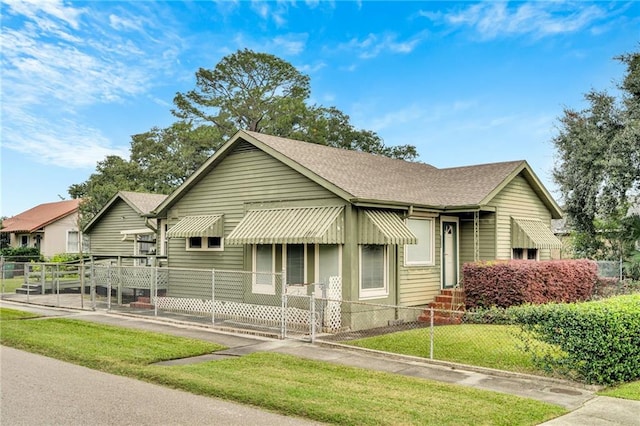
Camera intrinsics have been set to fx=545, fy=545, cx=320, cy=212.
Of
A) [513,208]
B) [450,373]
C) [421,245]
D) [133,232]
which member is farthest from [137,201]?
[450,373]

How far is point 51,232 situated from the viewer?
43.3 m

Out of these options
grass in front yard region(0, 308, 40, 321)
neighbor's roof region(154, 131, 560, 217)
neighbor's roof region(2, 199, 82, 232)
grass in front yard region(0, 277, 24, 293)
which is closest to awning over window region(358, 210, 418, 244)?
neighbor's roof region(154, 131, 560, 217)

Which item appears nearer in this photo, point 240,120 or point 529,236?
point 529,236

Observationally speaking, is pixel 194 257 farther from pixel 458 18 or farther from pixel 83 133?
pixel 83 133

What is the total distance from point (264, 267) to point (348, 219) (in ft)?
11.3

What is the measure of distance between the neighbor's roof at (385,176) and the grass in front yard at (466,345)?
3.63 meters

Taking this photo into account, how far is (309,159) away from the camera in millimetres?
16250

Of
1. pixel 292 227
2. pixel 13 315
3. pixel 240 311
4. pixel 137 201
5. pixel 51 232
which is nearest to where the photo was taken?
pixel 292 227

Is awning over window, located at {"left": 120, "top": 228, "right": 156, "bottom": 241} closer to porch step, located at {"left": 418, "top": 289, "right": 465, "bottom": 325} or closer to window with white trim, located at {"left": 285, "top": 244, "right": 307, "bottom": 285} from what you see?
window with white trim, located at {"left": 285, "top": 244, "right": 307, "bottom": 285}

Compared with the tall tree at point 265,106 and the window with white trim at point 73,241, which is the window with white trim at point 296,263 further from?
the window with white trim at point 73,241

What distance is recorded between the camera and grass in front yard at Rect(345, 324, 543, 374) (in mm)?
10086

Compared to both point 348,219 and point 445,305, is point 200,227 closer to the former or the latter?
point 348,219

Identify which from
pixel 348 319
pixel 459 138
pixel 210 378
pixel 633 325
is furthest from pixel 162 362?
pixel 459 138

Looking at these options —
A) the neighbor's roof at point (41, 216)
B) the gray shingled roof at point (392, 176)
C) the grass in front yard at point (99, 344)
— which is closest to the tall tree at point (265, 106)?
the neighbor's roof at point (41, 216)
